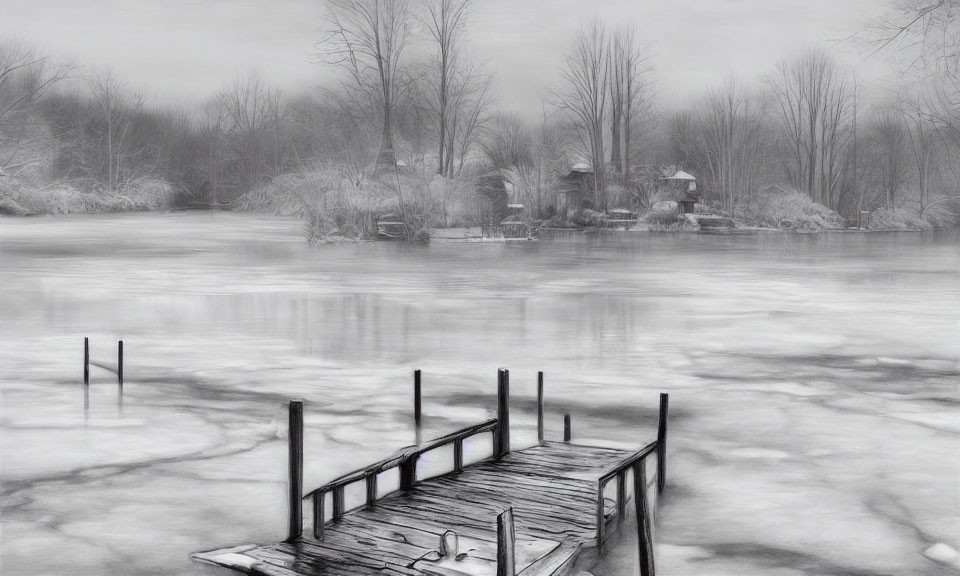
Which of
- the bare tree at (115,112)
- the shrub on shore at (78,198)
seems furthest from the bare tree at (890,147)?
the bare tree at (115,112)

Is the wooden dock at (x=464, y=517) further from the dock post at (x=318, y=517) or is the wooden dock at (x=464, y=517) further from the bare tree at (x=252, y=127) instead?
the bare tree at (x=252, y=127)

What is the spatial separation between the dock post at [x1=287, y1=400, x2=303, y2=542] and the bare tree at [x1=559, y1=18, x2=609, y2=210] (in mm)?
67740

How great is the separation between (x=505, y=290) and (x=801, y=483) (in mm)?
15356

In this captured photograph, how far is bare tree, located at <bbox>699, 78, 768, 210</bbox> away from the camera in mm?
76562

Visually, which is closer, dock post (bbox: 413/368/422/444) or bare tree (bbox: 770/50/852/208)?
dock post (bbox: 413/368/422/444)

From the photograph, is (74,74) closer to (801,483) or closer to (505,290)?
(505,290)

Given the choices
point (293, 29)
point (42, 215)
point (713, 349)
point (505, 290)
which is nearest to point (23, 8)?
→ point (293, 29)

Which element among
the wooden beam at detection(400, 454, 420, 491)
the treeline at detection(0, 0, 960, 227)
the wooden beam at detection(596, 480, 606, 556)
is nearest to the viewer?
the wooden beam at detection(596, 480, 606, 556)

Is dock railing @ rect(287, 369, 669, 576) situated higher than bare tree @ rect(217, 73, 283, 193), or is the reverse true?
bare tree @ rect(217, 73, 283, 193)

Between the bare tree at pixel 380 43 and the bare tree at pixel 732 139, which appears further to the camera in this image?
the bare tree at pixel 732 139

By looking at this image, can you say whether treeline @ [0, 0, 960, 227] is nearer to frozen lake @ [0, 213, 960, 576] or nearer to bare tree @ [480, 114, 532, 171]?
bare tree @ [480, 114, 532, 171]

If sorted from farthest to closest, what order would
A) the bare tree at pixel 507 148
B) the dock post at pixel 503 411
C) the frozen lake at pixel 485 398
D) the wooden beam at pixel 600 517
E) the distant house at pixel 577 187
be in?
1. the distant house at pixel 577 187
2. the bare tree at pixel 507 148
3. the dock post at pixel 503 411
4. the frozen lake at pixel 485 398
5. the wooden beam at pixel 600 517

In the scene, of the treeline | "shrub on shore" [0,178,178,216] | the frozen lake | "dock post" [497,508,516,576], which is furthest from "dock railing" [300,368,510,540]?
"shrub on shore" [0,178,178,216]

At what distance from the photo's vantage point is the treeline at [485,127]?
62.1m
